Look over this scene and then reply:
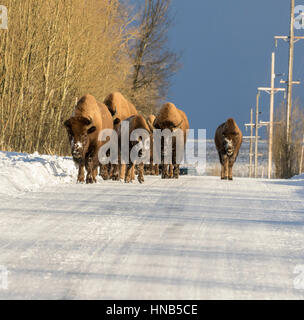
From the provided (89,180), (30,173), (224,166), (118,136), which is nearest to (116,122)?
(118,136)

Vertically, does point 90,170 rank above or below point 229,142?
below

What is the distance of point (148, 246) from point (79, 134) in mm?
6893

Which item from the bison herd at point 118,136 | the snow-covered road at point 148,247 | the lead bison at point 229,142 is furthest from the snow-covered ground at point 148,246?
the lead bison at point 229,142

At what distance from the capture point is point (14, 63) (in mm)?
17562

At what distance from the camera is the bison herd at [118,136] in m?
11.9

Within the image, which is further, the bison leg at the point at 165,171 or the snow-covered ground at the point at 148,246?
the bison leg at the point at 165,171

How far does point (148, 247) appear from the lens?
17.0ft

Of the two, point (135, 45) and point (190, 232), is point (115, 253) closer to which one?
point (190, 232)

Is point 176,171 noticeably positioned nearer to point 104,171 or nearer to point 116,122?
point 116,122

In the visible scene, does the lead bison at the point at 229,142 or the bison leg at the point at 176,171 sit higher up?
the lead bison at the point at 229,142

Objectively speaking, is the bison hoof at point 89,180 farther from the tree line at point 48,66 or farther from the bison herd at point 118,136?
the tree line at point 48,66
